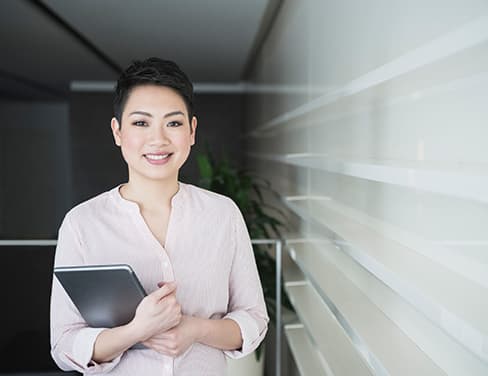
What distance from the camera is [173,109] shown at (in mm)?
1134

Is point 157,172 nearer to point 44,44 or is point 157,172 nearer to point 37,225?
point 44,44

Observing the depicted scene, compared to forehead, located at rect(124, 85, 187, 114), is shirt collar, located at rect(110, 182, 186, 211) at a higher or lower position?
lower

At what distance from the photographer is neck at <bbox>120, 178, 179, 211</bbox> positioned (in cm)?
118

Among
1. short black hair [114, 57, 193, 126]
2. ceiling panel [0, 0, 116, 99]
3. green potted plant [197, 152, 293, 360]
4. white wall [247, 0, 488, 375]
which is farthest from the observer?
ceiling panel [0, 0, 116, 99]

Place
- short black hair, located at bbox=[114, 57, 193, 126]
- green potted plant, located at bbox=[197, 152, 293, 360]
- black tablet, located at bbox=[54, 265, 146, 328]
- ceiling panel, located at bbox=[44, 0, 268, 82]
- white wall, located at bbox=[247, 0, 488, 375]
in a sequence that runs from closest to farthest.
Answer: white wall, located at bbox=[247, 0, 488, 375] → black tablet, located at bbox=[54, 265, 146, 328] → short black hair, located at bbox=[114, 57, 193, 126] → green potted plant, located at bbox=[197, 152, 293, 360] → ceiling panel, located at bbox=[44, 0, 268, 82]

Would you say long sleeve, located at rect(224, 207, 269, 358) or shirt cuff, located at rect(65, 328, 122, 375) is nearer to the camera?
shirt cuff, located at rect(65, 328, 122, 375)

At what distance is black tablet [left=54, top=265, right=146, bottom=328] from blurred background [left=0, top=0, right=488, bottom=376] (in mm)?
494

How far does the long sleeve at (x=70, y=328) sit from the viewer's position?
1.09 metres

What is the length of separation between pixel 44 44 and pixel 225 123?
10.5 feet

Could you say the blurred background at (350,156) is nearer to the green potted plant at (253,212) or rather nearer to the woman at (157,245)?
the green potted plant at (253,212)

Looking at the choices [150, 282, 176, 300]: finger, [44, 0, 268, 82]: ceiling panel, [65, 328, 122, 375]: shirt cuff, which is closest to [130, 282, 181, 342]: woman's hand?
[150, 282, 176, 300]: finger

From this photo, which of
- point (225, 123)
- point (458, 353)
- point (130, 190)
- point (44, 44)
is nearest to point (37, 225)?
point (225, 123)

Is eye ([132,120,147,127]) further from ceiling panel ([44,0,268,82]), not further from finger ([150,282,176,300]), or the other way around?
ceiling panel ([44,0,268,82])

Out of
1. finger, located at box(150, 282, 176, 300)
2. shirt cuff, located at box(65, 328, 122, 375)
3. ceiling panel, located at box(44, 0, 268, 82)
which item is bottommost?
shirt cuff, located at box(65, 328, 122, 375)
